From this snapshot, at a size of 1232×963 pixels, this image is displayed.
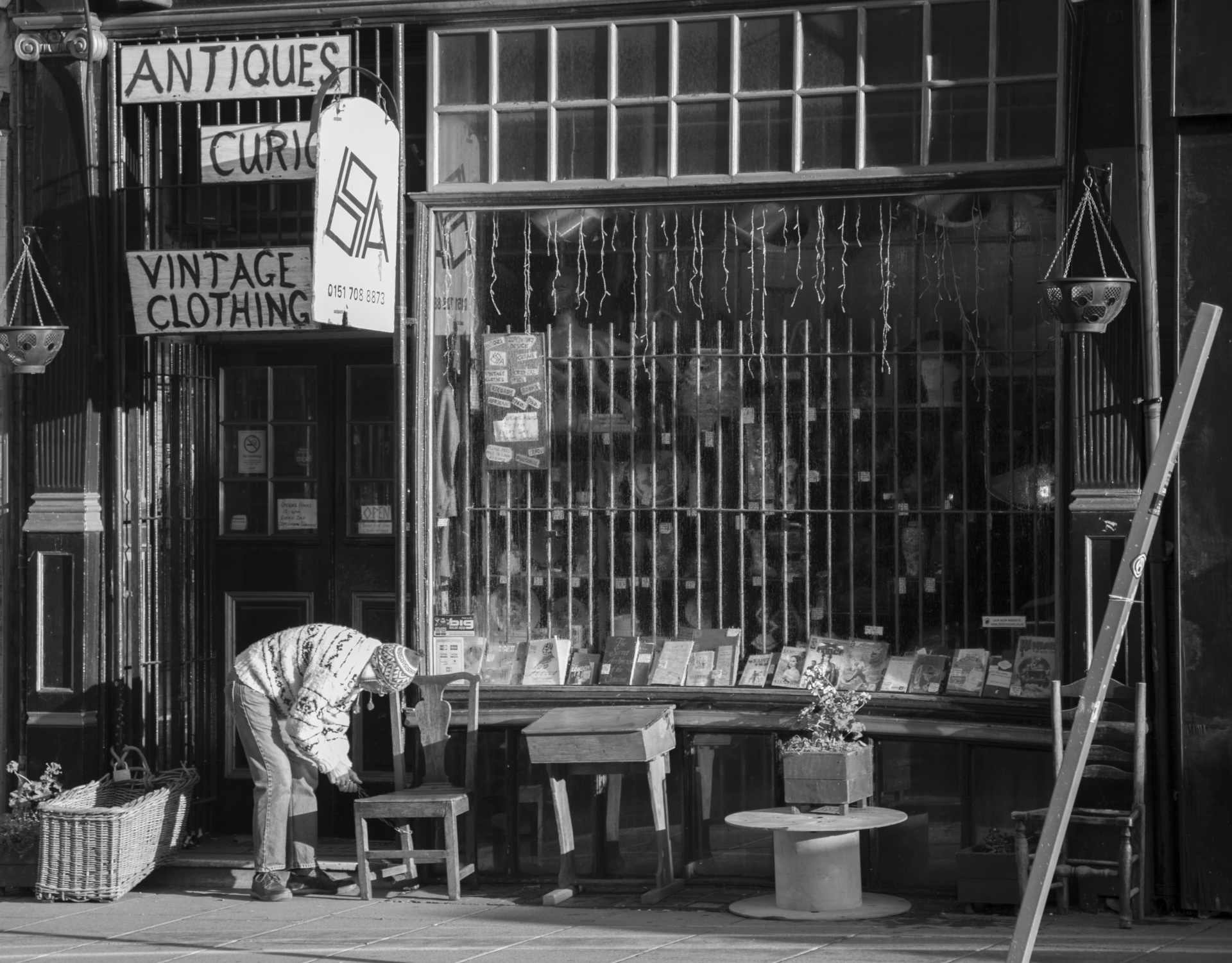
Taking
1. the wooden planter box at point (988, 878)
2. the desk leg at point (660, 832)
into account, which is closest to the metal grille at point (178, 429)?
the desk leg at point (660, 832)

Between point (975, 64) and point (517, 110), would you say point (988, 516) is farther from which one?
point (517, 110)

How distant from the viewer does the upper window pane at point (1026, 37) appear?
8.81 meters

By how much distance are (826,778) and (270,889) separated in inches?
117

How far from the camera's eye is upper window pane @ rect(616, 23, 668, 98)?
31.0 ft

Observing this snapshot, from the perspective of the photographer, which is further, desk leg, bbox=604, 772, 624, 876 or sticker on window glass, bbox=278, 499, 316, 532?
sticker on window glass, bbox=278, 499, 316, 532

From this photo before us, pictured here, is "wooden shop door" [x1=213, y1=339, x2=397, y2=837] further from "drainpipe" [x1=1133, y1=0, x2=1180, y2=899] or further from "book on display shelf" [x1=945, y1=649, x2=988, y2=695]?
"drainpipe" [x1=1133, y1=0, x2=1180, y2=899]

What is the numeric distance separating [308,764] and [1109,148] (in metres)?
5.10

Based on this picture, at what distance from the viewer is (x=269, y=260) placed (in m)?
9.83

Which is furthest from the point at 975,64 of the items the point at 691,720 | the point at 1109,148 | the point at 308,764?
the point at 308,764

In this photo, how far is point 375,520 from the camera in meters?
10.6

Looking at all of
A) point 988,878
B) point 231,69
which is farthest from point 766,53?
point 988,878

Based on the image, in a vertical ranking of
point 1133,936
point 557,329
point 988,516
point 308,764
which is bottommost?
point 1133,936

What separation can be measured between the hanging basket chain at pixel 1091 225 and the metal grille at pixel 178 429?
3844mm

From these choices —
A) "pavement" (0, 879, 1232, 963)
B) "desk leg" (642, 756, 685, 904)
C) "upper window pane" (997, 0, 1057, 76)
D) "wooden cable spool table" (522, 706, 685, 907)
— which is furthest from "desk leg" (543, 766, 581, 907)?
"upper window pane" (997, 0, 1057, 76)
